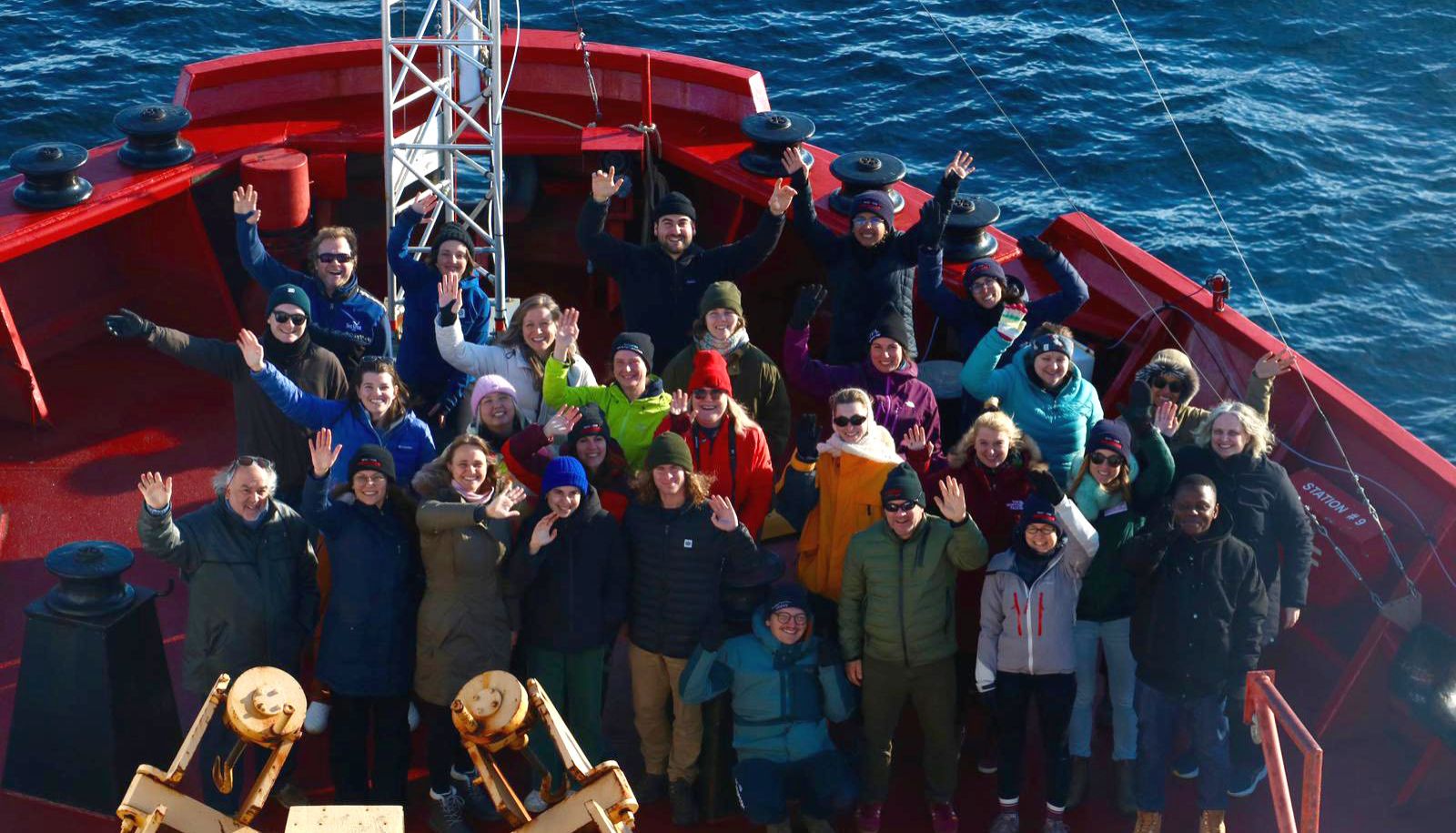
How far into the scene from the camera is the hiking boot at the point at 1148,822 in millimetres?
7633

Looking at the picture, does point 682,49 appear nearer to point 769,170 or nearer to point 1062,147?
point 1062,147

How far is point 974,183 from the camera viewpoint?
2041cm

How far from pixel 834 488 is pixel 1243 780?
2450mm

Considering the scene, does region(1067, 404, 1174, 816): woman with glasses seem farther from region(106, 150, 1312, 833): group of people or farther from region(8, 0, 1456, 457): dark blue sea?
region(8, 0, 1456, 457): dark blue sea

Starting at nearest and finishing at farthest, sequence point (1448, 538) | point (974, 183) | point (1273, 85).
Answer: point (1448, 538) < point (974, 183) < point (1273, 85)

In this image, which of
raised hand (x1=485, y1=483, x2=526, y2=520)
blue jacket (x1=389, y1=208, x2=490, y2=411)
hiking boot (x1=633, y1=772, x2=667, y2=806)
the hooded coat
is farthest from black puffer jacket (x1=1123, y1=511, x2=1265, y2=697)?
blue jacket (x1=389, y1=208, x2=490, y2=411)

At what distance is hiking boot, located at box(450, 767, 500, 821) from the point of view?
7664mm

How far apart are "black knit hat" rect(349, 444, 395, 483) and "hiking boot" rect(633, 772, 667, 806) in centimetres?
193

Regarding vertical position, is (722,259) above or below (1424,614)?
above

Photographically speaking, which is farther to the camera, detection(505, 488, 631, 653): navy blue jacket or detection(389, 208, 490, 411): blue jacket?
detection(389, 208, 490, 411): blue jacket

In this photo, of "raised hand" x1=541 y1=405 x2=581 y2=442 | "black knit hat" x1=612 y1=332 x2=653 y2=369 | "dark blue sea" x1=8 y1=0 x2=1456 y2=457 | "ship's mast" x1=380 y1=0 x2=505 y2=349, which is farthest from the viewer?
"dark blue sea" x1=8 y1=0 x2=1456 y2=457

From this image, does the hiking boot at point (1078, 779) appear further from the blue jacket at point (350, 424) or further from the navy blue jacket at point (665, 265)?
the blue jacket at point (350, 424)

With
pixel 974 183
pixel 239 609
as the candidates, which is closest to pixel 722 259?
pixel 239 609

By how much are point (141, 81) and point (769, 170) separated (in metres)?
13.4
